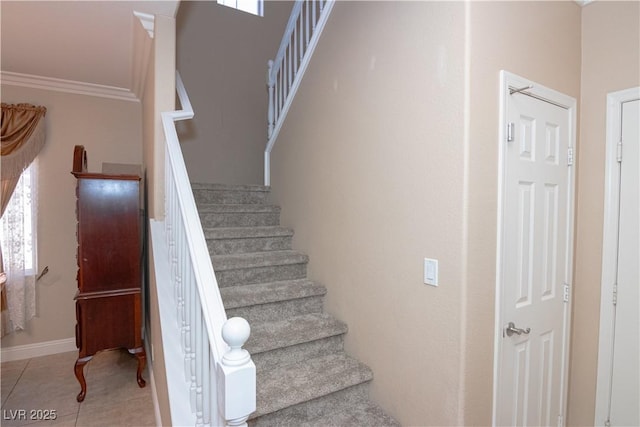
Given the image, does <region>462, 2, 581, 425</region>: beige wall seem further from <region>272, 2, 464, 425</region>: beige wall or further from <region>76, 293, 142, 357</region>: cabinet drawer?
<region>76, 293, 142, 357</region>: cabinet drawer

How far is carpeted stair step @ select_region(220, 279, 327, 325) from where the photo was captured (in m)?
2.20

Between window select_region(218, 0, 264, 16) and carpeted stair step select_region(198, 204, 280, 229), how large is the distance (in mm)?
2841

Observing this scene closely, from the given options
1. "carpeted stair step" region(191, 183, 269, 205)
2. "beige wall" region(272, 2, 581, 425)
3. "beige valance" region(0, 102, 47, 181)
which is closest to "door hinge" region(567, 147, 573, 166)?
"beige wall" region(272, 2, 581, 425)

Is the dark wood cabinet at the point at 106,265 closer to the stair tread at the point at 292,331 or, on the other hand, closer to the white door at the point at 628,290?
the stair tread at the point at 292,331

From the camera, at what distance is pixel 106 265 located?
2.59 meters

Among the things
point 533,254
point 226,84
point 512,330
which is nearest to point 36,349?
point 226,84

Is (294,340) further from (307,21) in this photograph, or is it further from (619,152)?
(307,21)

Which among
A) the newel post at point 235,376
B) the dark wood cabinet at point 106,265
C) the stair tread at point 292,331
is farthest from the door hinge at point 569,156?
the dark wood cabinet at point 106,265

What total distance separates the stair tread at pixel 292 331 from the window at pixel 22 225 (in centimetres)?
269

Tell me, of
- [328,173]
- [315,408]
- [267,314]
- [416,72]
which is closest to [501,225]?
[416,72]

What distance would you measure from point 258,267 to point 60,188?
2507 mm

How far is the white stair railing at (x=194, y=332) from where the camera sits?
3.04 feet

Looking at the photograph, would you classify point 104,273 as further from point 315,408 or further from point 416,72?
point 416,72

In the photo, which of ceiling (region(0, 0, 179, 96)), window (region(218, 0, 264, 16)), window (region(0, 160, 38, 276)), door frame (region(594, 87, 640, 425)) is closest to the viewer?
door frame (region(594, 87, 640, 425))
